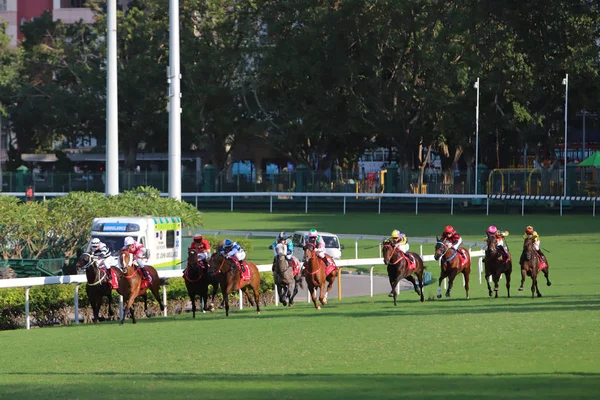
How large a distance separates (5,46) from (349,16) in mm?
29469

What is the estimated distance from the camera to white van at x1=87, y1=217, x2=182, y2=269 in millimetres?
25531

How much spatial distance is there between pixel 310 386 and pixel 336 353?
8.53 ft

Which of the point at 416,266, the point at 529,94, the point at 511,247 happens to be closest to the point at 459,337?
the point at 416,266

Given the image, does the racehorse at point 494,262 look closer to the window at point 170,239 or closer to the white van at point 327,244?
the window at point 170,239

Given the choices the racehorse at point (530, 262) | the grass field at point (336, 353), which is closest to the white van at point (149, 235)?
the grass field at point (336, 353)

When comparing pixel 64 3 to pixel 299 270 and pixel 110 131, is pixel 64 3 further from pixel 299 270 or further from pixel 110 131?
pixel 299 270

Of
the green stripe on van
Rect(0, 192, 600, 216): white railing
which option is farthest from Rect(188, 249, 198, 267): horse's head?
Result: Rect(0, 192, 600, 216): white railing

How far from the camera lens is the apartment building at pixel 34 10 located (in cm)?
9369

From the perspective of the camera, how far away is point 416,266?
2162cm

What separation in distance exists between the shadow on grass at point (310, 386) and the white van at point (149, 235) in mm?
13113

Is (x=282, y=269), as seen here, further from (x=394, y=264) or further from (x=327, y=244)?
(x=327, y=244)

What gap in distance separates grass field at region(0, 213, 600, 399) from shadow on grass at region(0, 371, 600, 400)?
0.01m

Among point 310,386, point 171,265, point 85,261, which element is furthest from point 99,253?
point 310,386

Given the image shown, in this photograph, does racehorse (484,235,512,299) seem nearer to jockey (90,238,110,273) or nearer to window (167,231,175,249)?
jockey (90,238,110,273)
